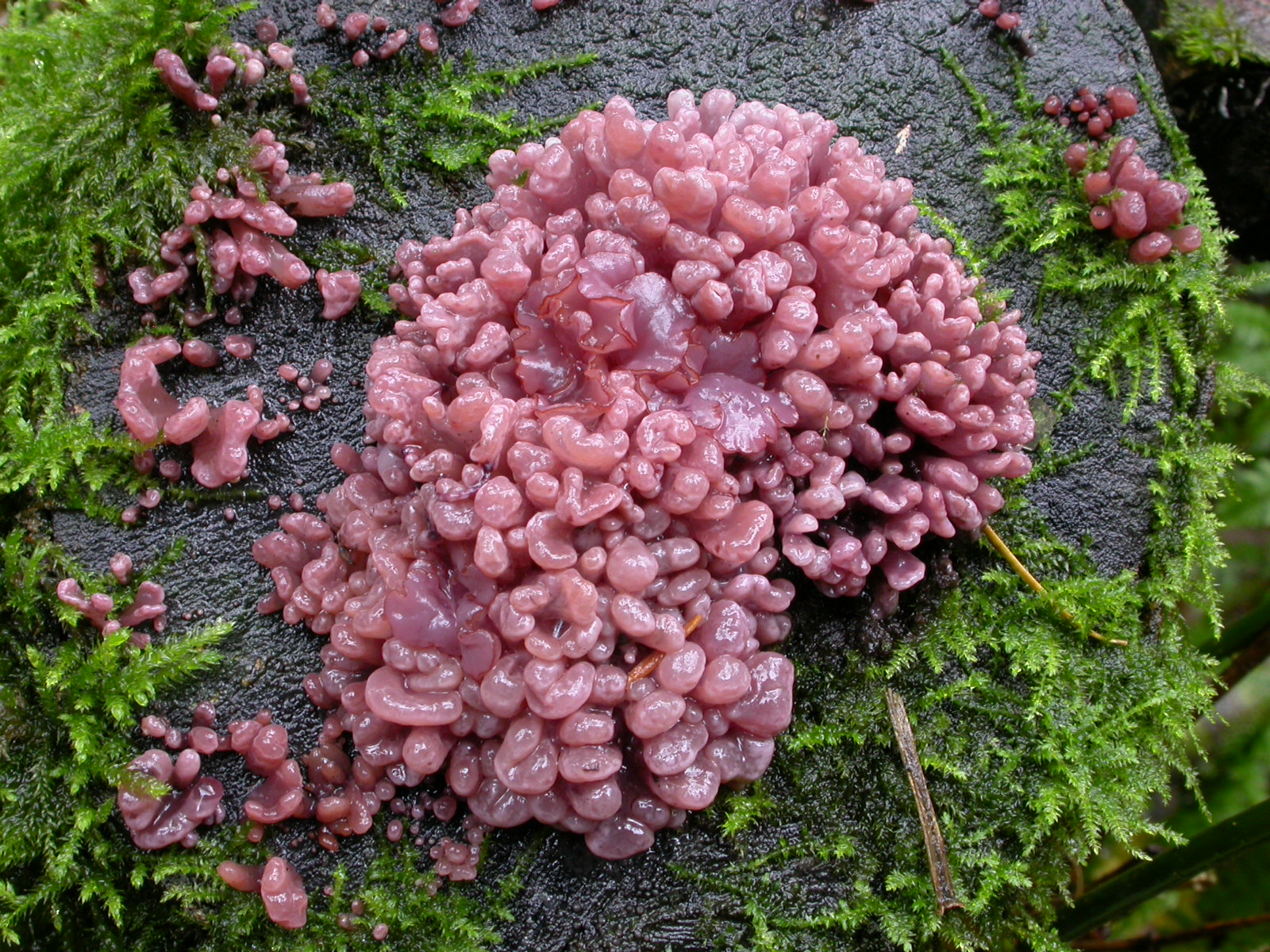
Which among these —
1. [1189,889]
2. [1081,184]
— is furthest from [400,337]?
[1189,889]

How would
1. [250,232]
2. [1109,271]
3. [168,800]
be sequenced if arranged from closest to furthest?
1. [168,800]
2. [250,232]
3. [1109,271]

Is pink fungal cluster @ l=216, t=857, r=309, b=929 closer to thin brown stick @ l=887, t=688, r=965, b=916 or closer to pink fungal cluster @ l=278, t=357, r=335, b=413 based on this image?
pink fungal cluster @ l=278, t=357, r=335, b=413

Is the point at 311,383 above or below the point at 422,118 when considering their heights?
below

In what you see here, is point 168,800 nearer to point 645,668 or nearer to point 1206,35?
point 645,668

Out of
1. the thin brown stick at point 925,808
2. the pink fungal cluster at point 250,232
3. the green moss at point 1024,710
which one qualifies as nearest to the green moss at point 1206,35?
the green moss at point 1024,710

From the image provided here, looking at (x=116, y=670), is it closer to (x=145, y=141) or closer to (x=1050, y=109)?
(x=145, y=141)

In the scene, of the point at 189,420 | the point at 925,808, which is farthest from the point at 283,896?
the point at 925,808
